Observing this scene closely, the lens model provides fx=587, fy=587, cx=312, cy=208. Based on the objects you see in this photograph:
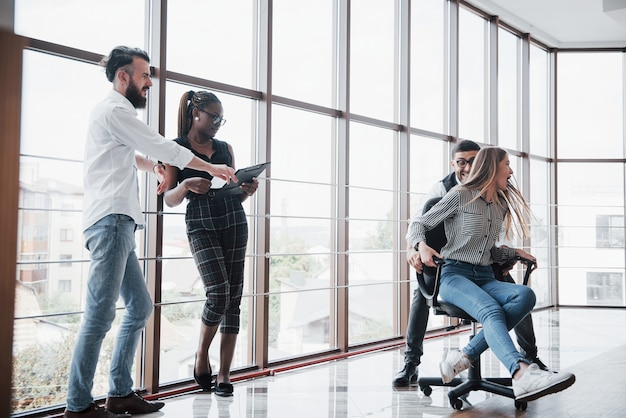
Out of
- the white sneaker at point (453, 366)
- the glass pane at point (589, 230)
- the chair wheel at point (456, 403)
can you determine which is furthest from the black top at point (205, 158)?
the glass pane at point (589, 230)

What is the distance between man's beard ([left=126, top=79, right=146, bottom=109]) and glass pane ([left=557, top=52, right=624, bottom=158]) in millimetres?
5242

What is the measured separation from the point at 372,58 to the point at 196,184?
2245mm

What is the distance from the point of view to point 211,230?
2.44 meters

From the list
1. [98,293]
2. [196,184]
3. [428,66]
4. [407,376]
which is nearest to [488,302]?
[407,376]

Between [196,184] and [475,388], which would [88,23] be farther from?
[475,388]

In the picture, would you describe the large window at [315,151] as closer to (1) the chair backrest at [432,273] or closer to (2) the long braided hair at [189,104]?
(2) the long braided hair at [189,104]

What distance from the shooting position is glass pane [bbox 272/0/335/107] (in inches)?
136

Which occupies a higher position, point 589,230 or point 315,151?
point 315,151

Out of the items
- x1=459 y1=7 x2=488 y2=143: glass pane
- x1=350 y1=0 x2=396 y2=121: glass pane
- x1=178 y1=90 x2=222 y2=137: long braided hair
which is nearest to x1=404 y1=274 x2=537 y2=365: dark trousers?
x1=178 y1=90 x2=222 y2=137: long braided hair

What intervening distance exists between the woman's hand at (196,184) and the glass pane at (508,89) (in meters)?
3.85

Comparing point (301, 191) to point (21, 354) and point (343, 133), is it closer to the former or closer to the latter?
point (343, 133)

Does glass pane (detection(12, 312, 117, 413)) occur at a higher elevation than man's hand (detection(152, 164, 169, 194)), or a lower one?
lower

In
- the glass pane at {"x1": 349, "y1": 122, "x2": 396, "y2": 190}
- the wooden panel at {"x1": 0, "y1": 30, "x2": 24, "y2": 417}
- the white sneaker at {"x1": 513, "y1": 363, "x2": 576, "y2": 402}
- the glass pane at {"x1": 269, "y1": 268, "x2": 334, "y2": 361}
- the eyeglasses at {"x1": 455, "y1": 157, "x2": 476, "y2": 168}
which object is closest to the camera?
the wooden panel at {"x1": 0, "y1": 30, "x2": 24, "y2": 417}

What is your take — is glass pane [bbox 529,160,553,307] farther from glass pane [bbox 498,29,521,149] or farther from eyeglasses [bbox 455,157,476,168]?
eyeglasses [bbox 455,157,476,168]
